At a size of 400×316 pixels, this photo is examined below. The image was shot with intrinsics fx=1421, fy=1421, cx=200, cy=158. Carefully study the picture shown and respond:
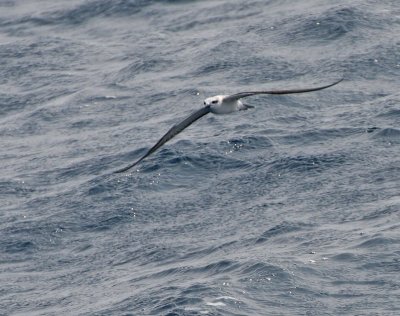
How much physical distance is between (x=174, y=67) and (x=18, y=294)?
1407 centimetres

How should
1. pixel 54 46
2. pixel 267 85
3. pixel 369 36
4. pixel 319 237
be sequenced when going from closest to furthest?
pixel 319 237 < pixel 267 85 < pixel 369 36 < pixel 54 46

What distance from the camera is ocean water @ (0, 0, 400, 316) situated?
3069cm

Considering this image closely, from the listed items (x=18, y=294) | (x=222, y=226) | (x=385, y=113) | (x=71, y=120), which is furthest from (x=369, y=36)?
(x=18, y=294)

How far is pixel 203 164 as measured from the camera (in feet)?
122

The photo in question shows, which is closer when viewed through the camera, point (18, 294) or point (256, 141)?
point (18, 294)

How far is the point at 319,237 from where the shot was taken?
105ft

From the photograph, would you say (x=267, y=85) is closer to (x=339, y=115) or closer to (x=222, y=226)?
(x=339, y=115)

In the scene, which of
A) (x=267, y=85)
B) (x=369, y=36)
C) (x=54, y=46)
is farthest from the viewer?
(x=54, y=46)

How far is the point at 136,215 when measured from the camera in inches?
1390

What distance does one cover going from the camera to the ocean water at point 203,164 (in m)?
30.7

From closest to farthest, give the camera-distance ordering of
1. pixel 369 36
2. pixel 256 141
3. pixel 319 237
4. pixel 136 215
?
A: pixel 319 237, pixel 136 215, pixel 256 141, pixel 369 36

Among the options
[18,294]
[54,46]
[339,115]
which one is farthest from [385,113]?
[54,46]

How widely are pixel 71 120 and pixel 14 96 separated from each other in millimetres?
4020

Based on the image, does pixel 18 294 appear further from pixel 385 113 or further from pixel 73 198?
pixel 385 113
